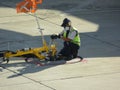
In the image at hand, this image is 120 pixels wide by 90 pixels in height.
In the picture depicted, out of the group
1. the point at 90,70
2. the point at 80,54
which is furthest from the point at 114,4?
the point at 90,70

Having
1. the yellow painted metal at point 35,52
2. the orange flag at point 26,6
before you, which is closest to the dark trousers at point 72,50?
the yellow painted metal at point 35,52

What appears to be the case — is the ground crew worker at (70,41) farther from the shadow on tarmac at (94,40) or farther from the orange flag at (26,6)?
the orange flag at (26,6)

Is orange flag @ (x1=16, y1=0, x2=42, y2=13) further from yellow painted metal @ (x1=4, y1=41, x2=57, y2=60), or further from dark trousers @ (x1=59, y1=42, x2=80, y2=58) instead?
dark trousers @ (x1=59, y1=42, x2=80, y2=58)

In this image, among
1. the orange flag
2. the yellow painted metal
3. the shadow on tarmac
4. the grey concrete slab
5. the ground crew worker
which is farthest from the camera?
the shadow on tarmac

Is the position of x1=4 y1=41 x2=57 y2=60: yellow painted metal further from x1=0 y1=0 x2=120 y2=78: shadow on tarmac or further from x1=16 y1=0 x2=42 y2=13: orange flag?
x1=16 y1=0 x2=42 y2=13: orange flag

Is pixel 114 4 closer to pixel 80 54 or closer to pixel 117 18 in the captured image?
pixel 117 18

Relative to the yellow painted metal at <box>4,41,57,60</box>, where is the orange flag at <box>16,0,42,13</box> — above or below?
above

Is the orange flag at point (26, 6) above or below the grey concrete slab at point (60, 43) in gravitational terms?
above

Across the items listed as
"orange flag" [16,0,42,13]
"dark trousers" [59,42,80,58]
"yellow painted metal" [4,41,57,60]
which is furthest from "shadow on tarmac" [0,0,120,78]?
"orange flag" [16,0,42,13]

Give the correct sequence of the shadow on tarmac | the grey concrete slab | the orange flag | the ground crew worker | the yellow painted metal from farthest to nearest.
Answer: the shadow on tarmac
the ground crew worker
the orange flag
the yellow painted metal
the grey concrete slab

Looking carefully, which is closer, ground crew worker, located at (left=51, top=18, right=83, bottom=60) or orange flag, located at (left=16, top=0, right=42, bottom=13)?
orange flag, located at (left=16, top=0, right=42, bottom=13)

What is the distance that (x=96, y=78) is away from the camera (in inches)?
571

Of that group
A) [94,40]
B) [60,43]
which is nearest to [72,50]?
[60,43]

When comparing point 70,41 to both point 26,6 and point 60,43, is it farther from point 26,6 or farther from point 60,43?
point 60,43
